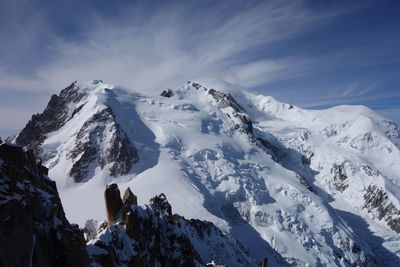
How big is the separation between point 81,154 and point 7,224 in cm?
8737

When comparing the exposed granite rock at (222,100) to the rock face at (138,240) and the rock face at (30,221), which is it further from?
the rock face at (30,221)

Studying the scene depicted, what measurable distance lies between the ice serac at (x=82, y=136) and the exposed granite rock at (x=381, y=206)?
321ft

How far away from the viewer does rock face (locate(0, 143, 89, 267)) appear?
15.0 metres

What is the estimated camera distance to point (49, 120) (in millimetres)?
121375

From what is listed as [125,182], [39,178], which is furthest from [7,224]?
[125,182]

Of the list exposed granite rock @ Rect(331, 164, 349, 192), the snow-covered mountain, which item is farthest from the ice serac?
exposed granite rock @ Rect(331, 164, 349, 192)

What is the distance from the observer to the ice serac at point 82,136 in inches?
3866

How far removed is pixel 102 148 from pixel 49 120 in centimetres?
3279

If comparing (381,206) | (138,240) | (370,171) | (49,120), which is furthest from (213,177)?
(370,171)

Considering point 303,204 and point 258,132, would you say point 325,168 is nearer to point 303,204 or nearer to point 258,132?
point 258,132

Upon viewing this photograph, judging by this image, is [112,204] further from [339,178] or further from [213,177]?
[339,178]

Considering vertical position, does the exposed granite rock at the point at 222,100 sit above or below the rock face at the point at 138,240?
above

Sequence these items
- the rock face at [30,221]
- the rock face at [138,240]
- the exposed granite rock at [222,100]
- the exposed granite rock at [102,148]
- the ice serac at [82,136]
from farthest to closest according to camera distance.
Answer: the exposed granite rock at [222,100] → the ice serac at [82,136] → the exposed granite rock at [102,148] → the rock face at [138,240] → the rock face at [30,221]

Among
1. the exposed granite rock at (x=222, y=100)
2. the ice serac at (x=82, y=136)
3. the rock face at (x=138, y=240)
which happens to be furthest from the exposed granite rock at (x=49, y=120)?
the rock face at (x=138, y=240)
